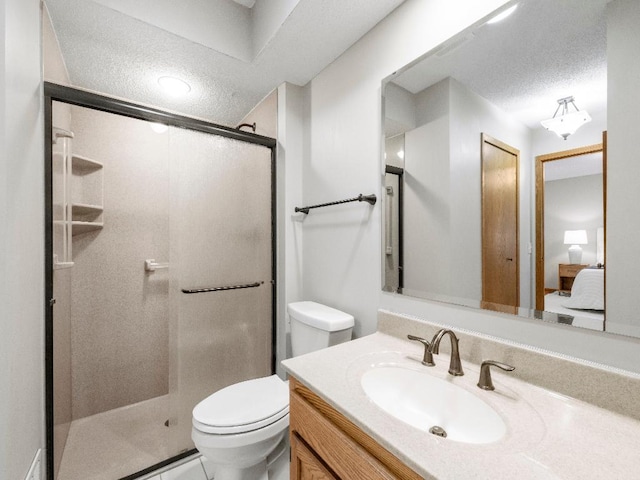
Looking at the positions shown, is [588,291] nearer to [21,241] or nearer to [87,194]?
[21,241]

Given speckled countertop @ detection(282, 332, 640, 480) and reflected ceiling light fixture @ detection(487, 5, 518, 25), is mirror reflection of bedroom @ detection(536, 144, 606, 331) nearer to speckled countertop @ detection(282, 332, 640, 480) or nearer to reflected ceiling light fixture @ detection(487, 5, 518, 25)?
speckled countertop @ detection(282, 332, 640, 480)

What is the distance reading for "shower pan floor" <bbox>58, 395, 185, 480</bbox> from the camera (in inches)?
59.1

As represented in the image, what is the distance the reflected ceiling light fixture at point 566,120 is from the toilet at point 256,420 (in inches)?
43.7

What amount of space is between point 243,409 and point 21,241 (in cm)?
107

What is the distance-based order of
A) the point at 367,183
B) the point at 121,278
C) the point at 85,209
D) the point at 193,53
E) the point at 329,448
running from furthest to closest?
1. the point at 121,278
2. the point at 85,209
3. the point at 193,53
4. the point at 367,183
5. the point at 329,448

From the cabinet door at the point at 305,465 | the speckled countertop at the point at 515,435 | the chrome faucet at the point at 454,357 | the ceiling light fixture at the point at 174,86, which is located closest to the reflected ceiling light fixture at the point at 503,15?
the chrome faucet at the point at 454,357

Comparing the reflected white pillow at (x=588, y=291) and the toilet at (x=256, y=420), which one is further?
the toilet at (x=256, y=420)

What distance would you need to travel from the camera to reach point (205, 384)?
1.71m

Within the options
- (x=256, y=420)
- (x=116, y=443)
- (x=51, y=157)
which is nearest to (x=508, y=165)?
(x=256, y=420)

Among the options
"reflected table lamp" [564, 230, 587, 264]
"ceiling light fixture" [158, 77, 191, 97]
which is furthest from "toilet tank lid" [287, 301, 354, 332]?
"ceiling light fixture" [158, 77, 191, 97]

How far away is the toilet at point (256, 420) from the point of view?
1.15 meters

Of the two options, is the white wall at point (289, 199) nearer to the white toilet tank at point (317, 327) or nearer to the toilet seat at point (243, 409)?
the white toilet tank at point (317, 327)

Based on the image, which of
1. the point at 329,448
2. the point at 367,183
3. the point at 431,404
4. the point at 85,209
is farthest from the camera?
the point at 85,209

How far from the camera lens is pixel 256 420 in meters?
1.18
